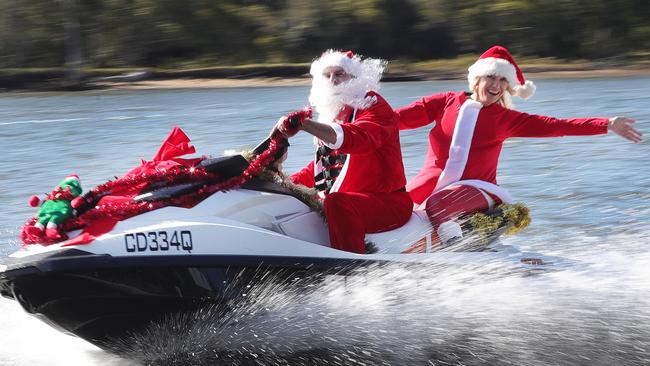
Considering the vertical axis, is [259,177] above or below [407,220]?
above

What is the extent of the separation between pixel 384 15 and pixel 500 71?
123 ft

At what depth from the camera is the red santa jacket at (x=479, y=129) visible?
5.23 metres

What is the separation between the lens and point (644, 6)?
42.5 metres

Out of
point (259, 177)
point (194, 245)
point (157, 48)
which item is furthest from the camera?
point (157, 48)

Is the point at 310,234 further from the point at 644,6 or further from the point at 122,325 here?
the point at 644,6

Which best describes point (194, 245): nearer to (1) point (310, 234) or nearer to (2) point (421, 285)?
(1) point (310, 234)

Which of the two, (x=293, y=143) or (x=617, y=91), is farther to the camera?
(x=617, y=91)

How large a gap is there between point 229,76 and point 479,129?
30.9 meters

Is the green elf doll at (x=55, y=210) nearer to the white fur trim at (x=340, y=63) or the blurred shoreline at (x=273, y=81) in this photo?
the white fur trim at (x=340, y=63)

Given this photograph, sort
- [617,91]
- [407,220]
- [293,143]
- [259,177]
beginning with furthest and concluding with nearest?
1. [617,91]
2. [293,143]
3. [407,220]
4. [259,177]

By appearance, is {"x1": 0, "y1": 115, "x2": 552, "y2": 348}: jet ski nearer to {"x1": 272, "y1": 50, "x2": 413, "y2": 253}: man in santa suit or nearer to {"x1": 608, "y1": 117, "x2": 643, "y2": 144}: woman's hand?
{"x1": 272, "y1": 50, "x2": 413, "y2": 253}: man in santa suit

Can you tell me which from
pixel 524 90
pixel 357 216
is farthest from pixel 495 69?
pixel 357 216

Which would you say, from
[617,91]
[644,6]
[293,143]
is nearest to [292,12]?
[644,6]

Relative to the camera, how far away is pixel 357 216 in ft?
15.4
